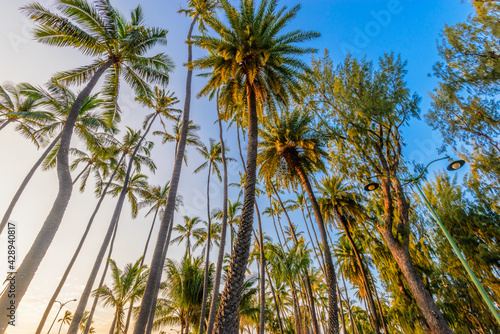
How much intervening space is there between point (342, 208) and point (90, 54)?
18971 mm

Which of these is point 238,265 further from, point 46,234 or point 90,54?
point 90,54

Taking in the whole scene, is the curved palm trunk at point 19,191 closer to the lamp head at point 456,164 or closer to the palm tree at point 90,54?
the palm tree at point 90,54

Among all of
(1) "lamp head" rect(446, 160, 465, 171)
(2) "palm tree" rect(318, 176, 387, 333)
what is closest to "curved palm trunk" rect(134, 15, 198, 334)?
(1) "lamp head" rect(446, 160, 465, 171)

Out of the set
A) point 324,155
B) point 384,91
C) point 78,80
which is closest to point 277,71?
point 384,91

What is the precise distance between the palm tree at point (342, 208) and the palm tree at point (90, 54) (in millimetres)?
14407

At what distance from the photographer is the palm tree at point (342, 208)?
17.3 m

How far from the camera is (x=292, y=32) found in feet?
39.6

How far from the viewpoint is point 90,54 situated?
31.4 ft

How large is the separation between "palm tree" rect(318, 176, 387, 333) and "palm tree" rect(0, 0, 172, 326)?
47.3ft

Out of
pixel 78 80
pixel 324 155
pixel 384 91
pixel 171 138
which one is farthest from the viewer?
pixel 171 138

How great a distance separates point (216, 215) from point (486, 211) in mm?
22937

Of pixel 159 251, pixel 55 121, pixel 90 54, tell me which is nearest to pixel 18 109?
pixel 55 121

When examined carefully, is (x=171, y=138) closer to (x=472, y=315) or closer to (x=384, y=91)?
(x=384, y=91)

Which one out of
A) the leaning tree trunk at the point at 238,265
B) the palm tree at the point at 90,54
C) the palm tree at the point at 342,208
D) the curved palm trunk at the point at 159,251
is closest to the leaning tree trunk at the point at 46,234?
the palm tree at the point at 90,54
